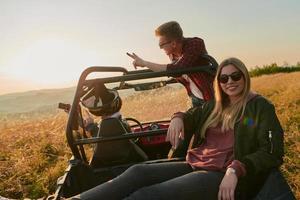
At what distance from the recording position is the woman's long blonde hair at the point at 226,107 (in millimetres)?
3375

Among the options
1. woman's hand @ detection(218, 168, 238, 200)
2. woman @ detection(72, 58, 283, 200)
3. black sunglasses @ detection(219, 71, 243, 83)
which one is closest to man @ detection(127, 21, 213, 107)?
woman @ detection(72, 58, 283, 200)

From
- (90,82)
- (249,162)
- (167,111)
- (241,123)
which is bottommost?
(167,111)

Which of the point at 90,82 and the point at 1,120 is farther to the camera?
the point at 1,120

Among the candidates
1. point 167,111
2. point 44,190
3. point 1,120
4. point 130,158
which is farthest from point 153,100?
point 130,158

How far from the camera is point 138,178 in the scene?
133 inches

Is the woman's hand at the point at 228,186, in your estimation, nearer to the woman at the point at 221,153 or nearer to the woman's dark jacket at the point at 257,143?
the woman at the point at 221,153

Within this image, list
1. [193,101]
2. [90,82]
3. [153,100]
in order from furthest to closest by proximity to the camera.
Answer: [153,100] → [193,101] → [90,82]

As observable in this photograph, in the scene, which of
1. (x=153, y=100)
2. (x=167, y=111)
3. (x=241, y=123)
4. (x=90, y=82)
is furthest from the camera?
(x=153, y=100)

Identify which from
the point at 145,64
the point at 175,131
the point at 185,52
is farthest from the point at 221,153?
the point at 185,52

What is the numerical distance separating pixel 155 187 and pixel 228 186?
18.8 inches

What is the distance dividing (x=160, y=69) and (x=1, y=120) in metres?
10.8

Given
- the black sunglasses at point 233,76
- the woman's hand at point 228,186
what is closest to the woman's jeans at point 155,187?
the woman's hand at point 228,186

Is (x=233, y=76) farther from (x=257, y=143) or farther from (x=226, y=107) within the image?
(x=257, y=143)

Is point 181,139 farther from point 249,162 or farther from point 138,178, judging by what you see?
point 249,162
